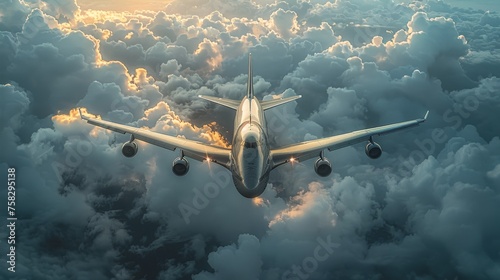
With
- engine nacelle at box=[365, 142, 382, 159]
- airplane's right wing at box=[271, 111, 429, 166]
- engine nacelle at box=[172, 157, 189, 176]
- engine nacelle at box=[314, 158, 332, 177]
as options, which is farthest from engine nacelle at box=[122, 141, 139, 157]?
engine nacelle at box=[365, 142, 382, 159]

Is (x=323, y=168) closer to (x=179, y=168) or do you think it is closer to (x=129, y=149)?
(x=179, y=168)

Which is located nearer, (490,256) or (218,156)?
(218,156)

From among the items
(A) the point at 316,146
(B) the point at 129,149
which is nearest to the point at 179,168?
(B) the point at 129,149

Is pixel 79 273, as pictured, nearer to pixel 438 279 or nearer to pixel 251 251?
pixel 251 251

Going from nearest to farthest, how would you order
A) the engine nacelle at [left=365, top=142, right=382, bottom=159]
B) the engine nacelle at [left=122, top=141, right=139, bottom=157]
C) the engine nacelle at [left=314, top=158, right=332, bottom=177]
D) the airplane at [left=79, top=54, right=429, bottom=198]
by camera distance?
1. the airplane at [left=79, top=54, right=429, bottom=198]
2. the engine nacelle at [left=314, top=158, right=332, bottom=177]
3. the engine nacelle at [left=122, top=141, right=139, bottom=157]
4. the engine nacelle at [left=365, top=142, right=382, bottom=159]

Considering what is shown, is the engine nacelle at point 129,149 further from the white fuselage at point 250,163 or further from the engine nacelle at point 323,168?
the engine nacelle at point 323,168

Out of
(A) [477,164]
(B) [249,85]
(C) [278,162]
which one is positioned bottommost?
(C) [278,162]

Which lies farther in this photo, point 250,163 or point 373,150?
point 373,150

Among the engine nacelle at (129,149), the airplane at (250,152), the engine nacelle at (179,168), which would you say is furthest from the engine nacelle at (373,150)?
the engine nacelle at (129,149)

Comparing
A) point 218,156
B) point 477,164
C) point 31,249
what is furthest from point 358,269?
point 31,249

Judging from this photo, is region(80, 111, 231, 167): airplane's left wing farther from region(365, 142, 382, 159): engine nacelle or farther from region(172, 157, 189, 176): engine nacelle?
region(365, 142, 382, 159): engine nacelle

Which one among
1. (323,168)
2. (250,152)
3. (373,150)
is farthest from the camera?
(373,150)
